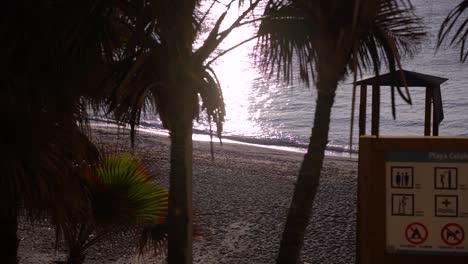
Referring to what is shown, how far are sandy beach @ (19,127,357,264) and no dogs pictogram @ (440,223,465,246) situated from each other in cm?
280

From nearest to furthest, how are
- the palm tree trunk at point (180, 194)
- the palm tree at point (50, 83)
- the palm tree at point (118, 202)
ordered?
the palm tree at point (50, 83), the palm tree trunk at point (180, 194), the palm tree at point (118, 202)

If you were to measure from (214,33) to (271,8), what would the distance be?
0.46 m

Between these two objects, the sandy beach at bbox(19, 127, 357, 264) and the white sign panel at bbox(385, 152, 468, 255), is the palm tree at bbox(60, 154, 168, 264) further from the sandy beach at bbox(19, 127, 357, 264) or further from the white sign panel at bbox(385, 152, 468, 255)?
the white sign panel at bbox(385, 152, 468, 255)

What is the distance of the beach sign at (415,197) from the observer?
6.07m

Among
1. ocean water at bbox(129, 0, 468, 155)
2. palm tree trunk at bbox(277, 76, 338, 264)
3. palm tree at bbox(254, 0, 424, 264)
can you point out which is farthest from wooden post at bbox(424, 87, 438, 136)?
ocean water at bbox(129, 0, 468, 155)

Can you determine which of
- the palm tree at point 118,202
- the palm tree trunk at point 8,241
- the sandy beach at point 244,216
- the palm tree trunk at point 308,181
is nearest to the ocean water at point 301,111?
the sandy beach at point 244,216

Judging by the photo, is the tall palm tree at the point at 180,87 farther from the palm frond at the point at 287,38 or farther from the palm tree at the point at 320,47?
the palm tree at the point at 320,47

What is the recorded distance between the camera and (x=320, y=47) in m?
5.35

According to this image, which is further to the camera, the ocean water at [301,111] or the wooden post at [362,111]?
the ocean water at [301,111]

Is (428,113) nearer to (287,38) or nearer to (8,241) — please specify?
(287,38)

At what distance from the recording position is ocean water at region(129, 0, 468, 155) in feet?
87.7

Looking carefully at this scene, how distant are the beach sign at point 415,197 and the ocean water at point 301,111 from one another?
14.3 meters

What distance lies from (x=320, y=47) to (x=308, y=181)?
878mm

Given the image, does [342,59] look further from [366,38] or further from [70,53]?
[70,53]
